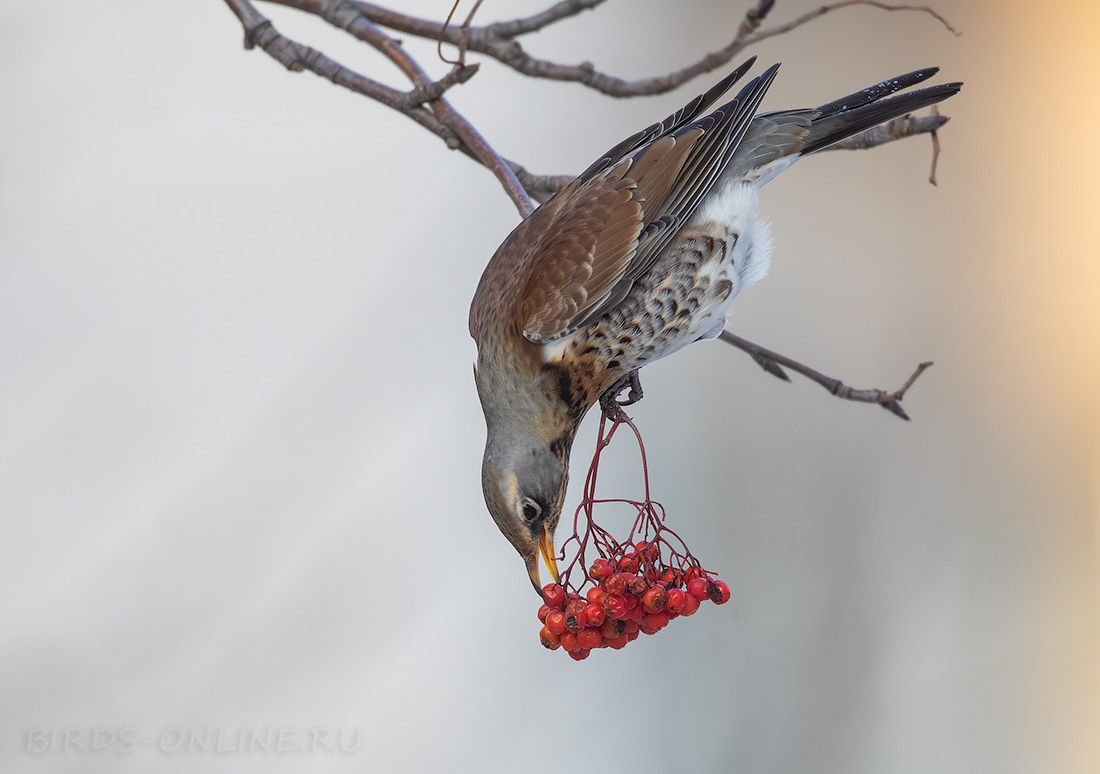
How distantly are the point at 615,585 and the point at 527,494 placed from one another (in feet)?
0.44

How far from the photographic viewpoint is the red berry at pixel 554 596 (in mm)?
676

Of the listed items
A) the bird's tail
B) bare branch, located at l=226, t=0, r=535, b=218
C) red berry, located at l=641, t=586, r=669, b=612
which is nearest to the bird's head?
red berry, located at l=641, t=586, r=669, b=612

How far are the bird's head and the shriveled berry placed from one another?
9 cm

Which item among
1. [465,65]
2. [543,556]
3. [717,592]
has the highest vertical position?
[465,65]

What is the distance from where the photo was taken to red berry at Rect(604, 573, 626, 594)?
0.67m

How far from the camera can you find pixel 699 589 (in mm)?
691

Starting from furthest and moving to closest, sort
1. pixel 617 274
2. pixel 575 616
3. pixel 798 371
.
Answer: pixel 798 371 < pixel 617 274 < pixel 575 616

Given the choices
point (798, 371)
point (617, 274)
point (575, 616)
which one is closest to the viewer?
point (575, 616)

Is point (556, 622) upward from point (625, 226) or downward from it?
downward

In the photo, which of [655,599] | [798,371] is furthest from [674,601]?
[798,371]

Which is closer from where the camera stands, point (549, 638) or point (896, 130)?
point (549, 638)

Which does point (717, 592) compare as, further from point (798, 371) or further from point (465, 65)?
point (465, 65)

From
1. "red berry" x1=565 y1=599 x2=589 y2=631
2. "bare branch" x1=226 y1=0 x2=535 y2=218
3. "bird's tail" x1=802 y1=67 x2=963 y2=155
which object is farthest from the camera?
"bare branch" x1=226 y1=0 x2=535 y2=218

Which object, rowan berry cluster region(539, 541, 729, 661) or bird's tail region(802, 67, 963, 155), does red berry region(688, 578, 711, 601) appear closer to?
rowan berry cluster region(539, 541, 729, 661)
